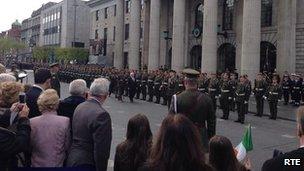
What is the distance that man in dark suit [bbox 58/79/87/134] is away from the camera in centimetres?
639

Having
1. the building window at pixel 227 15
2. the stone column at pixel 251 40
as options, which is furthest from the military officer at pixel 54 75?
the building window at pixel 227 15

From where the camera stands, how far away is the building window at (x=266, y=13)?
122 ft

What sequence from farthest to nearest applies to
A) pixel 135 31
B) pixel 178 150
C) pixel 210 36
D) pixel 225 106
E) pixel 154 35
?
1. pixel 135 31
2. pixel 154 35
3. pixel 210 36
4. pixel 225 106
5. pixel 178 150

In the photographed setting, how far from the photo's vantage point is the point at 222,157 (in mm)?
4340

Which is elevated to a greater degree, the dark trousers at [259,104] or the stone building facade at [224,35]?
the stone building facade at [224,35]

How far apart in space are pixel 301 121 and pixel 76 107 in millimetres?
3185

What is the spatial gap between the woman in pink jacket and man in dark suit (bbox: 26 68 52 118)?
3.41ft

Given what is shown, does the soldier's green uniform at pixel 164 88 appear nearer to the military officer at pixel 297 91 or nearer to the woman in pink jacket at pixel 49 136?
the military officer at pixel 297 91

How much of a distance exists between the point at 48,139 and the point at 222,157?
2.23m

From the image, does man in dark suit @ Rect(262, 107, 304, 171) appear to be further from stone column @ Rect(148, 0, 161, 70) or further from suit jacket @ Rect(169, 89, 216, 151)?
stone column @ Rect(148, 0, 161, 70)

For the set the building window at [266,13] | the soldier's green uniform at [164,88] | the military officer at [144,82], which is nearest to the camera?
the soldier's green uniform at [164,88]

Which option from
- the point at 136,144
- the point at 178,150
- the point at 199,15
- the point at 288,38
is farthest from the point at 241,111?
the point at 199,15

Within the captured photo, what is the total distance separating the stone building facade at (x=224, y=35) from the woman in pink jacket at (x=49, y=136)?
2532 centimetres

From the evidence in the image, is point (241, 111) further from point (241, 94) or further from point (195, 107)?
point (195, 107)
